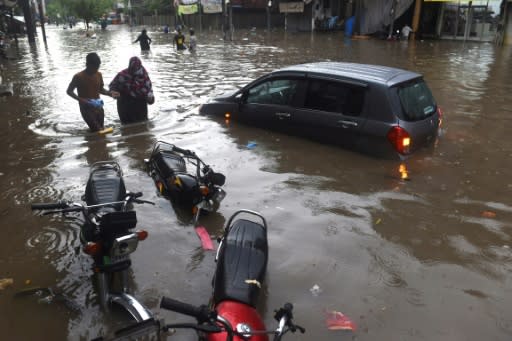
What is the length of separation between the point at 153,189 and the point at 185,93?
755 centimetres

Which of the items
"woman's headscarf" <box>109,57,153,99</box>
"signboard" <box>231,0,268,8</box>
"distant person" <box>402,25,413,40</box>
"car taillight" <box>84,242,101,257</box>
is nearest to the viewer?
"car taillight" <box>84,242,101,257</box>

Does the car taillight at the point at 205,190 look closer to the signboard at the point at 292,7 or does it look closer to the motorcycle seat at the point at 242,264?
the motorcycle seat at the point at 242,264

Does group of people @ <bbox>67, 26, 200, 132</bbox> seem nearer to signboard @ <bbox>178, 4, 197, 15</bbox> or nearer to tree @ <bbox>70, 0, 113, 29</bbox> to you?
signboard @ <bbox>178, 4, 197, 15</bbox>

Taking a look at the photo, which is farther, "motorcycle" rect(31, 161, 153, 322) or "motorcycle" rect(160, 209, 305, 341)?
"motorcycle" rect(31, 161, 153, 322)

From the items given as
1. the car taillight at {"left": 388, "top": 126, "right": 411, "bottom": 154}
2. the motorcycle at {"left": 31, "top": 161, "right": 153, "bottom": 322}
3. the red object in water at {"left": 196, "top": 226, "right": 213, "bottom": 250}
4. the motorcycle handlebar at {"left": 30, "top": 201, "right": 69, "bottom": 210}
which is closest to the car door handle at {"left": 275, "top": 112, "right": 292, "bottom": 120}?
the car taillight at {"left": 388, "top": 126, "right": 411, "bottom": 154}

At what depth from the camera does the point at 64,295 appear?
3.78m

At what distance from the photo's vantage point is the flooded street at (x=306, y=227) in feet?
11.8

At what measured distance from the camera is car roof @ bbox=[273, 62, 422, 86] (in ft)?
20.9

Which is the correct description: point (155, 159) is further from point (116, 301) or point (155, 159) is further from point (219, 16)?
point (219, 16)

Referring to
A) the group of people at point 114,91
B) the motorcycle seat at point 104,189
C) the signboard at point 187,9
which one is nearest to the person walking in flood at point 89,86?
the group of people at point 114,91

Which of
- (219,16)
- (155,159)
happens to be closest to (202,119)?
(155,159)

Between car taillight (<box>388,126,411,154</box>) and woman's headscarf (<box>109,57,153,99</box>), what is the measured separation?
477cm

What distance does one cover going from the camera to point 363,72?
6.66m

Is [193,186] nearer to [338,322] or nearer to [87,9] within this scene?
[338,322]
